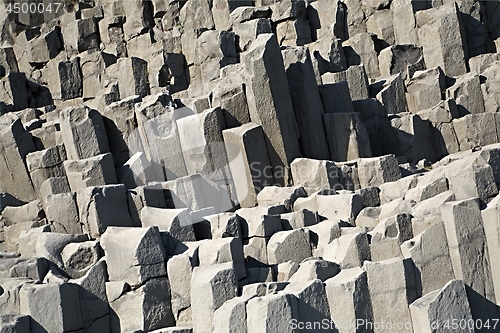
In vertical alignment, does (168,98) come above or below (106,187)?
above

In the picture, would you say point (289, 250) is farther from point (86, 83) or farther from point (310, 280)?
point (86, 83)

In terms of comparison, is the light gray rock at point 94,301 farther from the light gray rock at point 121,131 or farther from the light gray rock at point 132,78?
the light gray rock at point 132,78

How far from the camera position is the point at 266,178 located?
1095 centimetres

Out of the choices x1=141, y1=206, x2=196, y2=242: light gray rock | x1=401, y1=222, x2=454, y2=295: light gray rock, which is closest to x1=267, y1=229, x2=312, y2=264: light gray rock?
x1=141, y1=206, x2=196, y2=242: light gray rock

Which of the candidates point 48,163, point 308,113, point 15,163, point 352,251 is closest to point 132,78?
point 15,163

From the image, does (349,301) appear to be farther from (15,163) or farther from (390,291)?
(15,163)

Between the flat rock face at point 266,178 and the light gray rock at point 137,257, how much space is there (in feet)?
0.07

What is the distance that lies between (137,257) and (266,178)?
12.9 feet

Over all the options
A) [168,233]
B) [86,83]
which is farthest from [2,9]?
[168,233]

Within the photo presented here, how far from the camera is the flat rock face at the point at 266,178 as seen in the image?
256 inches

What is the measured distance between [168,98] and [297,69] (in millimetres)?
2267

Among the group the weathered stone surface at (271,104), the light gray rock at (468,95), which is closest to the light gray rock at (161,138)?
the weathered stone surface at (271,104)

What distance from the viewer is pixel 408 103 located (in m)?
14.4

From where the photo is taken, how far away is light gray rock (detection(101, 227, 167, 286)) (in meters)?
7.41
